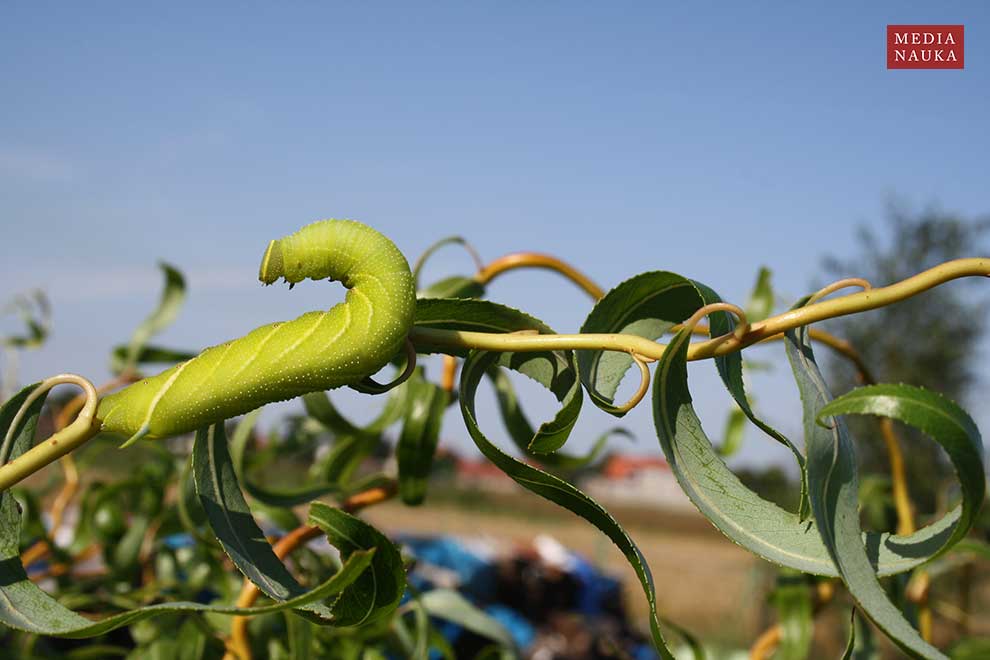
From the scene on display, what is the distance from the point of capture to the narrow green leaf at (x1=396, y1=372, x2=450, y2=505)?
52 centimetres

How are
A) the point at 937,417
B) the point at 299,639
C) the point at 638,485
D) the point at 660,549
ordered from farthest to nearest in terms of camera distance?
the point at 638,485 < the point at 660,549 < the point at 299,639 < the point at 937,417

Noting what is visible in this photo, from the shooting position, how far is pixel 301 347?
26cm

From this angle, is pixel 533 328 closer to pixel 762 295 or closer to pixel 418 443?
pixel 418 443

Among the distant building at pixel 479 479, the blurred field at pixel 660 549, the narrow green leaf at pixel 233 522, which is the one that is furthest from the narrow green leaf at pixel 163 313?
the distant building at pixel 479 479

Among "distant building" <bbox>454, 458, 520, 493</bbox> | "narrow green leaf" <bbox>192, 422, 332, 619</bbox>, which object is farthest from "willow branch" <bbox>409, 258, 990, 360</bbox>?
"distant building" <bbox>454, 458, 520, 493</bbox>

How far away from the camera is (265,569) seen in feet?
1.04

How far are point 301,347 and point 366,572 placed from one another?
85 mm

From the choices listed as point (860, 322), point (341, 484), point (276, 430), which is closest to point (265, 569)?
point (341, 484)

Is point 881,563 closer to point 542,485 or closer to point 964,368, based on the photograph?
point 542,485

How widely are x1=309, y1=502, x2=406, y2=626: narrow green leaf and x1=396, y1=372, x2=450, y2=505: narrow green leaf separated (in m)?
0.22

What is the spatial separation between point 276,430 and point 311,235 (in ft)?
1.68

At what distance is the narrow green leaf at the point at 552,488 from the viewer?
0.27 meters

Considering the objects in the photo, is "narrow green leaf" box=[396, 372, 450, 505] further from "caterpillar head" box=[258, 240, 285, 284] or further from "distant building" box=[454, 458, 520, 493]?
"distant building" box=[454, 458, 520, 493]

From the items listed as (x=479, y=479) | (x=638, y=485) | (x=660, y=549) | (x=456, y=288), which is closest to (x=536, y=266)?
(x=456, y=288)
